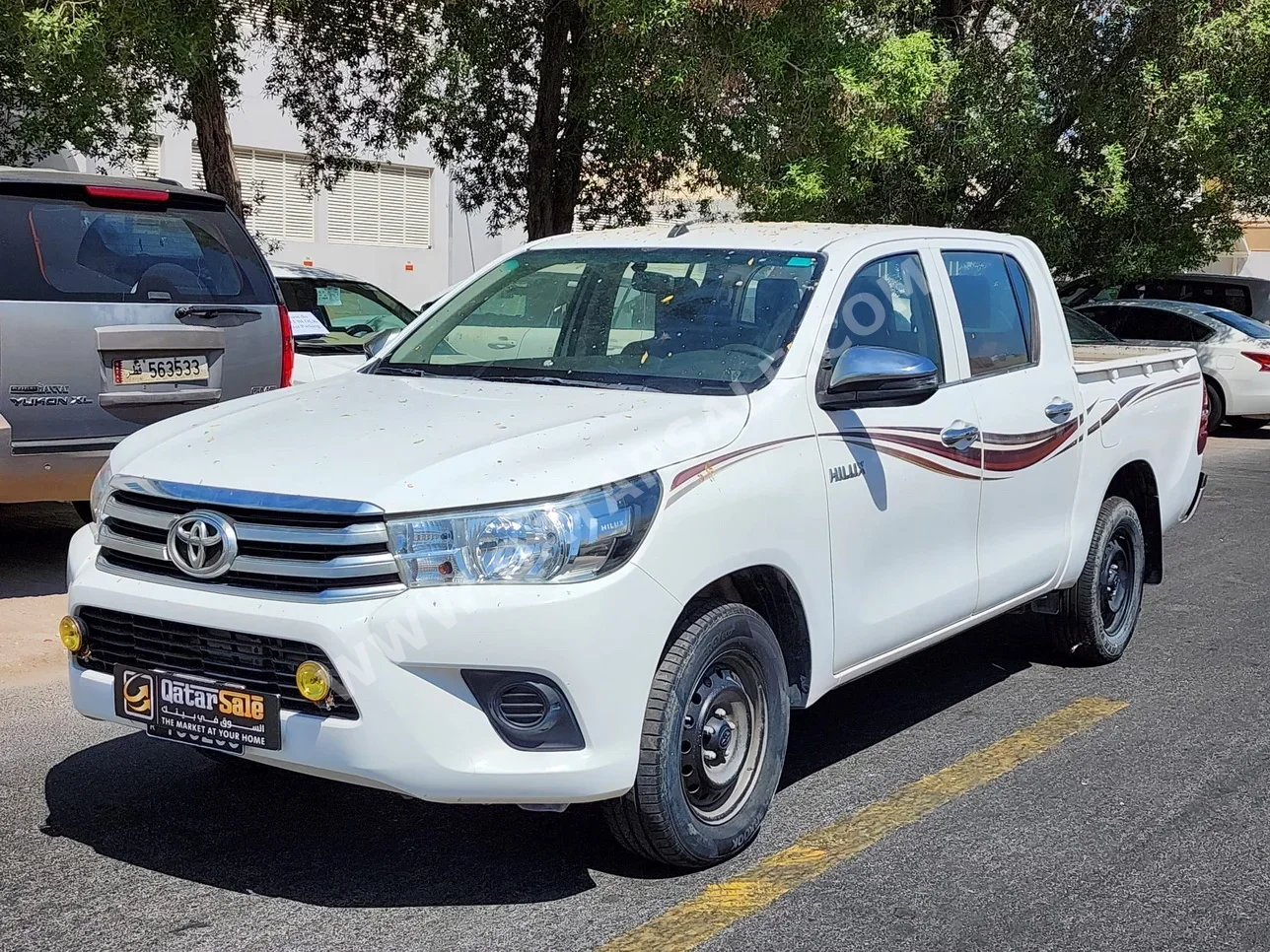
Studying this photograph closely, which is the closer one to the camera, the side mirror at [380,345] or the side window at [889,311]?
the side window at [889,311]

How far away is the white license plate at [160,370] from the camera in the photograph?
23.2 feet

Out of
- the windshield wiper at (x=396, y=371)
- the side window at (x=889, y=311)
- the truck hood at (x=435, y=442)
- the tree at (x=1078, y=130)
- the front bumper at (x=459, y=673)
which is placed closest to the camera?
the front bumper at (x=459, y=673)

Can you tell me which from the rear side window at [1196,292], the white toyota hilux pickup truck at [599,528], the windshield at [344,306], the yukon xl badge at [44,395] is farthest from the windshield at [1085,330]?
the yukon xl badge at [44,395]

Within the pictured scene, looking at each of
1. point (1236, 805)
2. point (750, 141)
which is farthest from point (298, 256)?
point (1236, 805)

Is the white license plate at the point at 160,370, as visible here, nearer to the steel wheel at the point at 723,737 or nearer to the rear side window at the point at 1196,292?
the steel wheel at the point at 723,737

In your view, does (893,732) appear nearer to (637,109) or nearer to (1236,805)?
(1236,805)

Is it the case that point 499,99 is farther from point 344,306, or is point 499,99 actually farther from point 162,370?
point 162,370

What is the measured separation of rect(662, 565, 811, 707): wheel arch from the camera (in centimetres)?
430

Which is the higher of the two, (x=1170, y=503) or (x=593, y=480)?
(x=593, y=480)

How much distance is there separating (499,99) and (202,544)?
1240 cm

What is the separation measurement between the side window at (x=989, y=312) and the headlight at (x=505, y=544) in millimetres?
2265

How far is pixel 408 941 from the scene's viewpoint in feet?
12.2

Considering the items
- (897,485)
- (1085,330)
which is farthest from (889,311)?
(1085,330)

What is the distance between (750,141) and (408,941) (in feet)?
30.7
